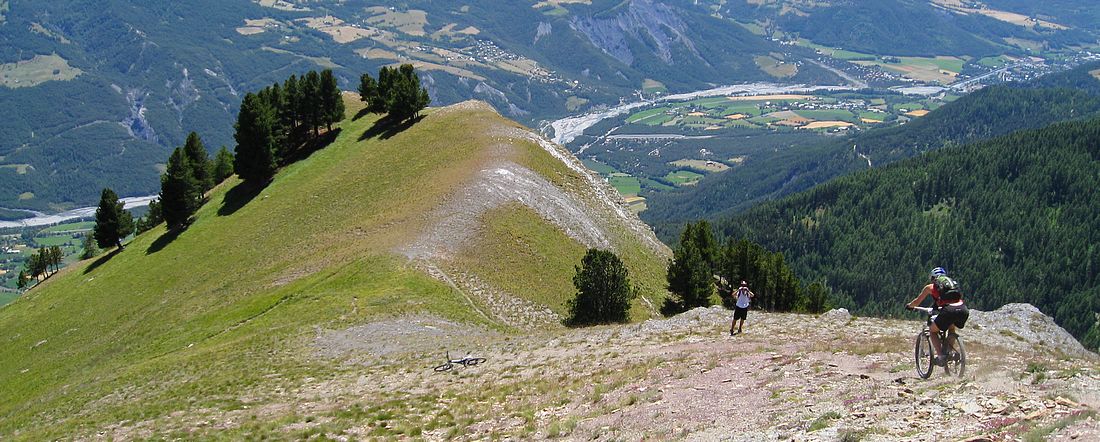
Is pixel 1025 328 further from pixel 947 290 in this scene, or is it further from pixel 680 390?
pixel 680 390

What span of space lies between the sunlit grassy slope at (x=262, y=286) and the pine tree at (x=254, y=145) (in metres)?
2.70

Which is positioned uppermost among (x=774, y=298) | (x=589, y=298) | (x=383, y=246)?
(x=383, y=246)

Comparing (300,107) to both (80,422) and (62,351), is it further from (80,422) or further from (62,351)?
(80,422)

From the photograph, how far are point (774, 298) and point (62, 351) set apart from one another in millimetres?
73499

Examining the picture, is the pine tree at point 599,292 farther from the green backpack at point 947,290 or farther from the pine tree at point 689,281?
the green backpack at point 947,290

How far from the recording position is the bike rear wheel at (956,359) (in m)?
24.9

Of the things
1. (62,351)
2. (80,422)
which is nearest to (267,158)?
(62,351)

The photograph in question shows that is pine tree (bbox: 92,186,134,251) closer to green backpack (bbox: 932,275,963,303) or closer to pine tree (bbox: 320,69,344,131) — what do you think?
pine tree (bbox: 320,69,344,131)

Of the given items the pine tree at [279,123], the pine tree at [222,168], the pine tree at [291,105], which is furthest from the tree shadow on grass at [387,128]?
the pine tree at [222,168]

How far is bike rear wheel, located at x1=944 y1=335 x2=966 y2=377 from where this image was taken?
24.9 metres

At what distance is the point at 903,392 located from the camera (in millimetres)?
23969

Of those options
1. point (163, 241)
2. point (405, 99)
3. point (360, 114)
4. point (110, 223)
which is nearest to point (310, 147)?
point (360, 114)

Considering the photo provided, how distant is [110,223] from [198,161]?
1491cm

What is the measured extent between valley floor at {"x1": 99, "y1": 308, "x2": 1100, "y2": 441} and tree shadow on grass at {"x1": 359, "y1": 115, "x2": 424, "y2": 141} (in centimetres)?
6470
